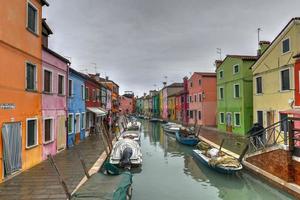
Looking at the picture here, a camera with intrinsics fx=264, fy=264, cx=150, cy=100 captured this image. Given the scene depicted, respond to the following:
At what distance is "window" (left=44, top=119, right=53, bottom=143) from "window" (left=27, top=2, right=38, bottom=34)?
501cm

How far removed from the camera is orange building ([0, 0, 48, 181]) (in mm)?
10133

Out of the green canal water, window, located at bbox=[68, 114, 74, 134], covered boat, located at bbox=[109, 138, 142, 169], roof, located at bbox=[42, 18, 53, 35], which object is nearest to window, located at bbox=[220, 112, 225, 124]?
the green canal water

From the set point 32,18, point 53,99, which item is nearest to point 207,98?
point 53,99

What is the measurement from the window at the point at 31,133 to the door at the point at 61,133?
3.38m

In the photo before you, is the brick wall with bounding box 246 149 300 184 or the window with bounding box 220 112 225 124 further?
the window with bounding box 220 112 225 124

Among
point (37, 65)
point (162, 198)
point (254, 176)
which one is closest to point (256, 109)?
point (254, 176)

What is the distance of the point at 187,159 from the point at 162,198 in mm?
8300

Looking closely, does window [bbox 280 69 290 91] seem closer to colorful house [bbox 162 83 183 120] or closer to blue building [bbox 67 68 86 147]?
blue building [bbox 67 68 86 147]

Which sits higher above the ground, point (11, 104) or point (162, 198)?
point (11, 104)

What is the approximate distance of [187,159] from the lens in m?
19.0

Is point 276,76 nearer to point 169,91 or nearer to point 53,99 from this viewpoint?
point 53,99

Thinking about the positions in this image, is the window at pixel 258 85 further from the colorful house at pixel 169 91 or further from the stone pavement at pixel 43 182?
the colorful house at pixel 169 91

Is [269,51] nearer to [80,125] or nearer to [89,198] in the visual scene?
[80,125]

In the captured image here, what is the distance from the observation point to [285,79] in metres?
18.4
